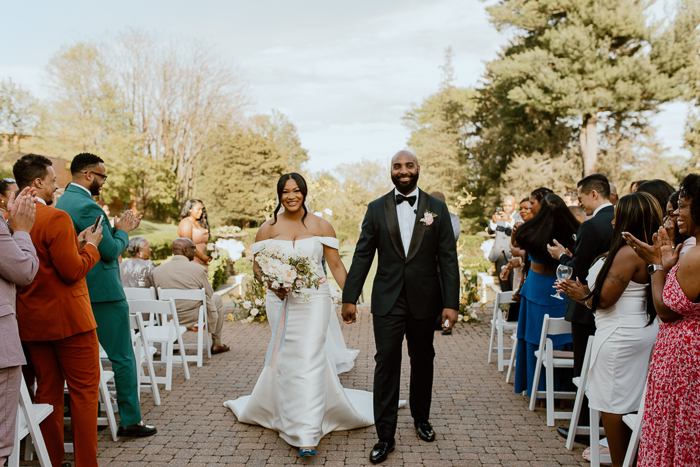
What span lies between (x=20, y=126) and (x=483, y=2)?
2514 cm

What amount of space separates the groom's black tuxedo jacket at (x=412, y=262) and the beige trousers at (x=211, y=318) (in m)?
3.37

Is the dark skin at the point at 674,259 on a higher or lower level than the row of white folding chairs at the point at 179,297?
higher

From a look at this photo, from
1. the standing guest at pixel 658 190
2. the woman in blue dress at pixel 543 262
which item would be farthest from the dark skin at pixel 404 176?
the standing guest at pixel 658 190

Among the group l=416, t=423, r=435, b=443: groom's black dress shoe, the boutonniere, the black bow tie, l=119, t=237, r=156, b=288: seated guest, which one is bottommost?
l=416, t=423, r=435, b=443: groom's black dress shoe

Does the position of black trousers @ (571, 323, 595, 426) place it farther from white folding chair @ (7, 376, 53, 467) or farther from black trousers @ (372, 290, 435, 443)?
white folding chair @ (7, 376, 53, 467)

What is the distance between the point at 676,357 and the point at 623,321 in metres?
0.75

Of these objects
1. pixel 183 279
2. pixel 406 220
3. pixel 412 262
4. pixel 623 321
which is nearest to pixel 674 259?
pixel 623 321

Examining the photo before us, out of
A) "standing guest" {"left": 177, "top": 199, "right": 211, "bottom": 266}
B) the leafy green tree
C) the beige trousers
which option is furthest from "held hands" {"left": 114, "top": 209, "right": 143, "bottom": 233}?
the leafy green tree

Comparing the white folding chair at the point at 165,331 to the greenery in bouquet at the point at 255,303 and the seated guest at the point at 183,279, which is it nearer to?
the seated guest at the point at 183,279

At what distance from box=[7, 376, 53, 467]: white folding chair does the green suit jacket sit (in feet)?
3.23

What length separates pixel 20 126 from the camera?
80.6 ft

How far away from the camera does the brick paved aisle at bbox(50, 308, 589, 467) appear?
3.89m

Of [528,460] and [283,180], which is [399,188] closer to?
[283,180]

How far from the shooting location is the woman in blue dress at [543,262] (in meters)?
4.84
